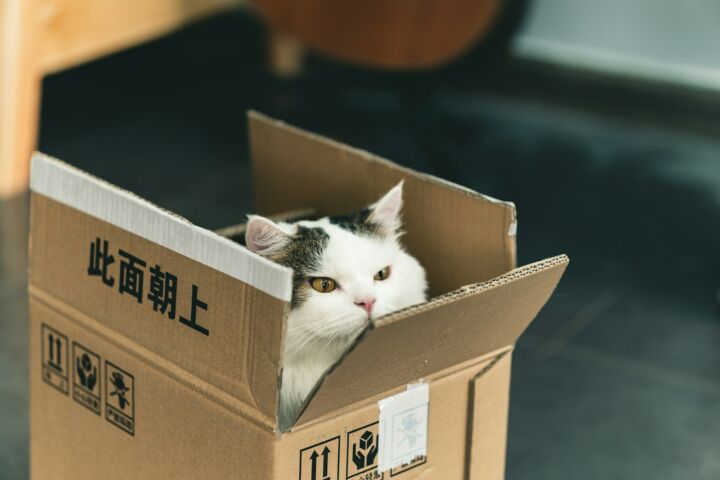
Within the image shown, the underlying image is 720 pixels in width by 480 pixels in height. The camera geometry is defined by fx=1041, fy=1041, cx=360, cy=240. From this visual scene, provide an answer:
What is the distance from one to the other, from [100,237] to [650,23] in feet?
7.24

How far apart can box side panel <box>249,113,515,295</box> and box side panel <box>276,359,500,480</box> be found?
13 cm

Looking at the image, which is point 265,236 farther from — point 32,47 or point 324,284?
point 32,47

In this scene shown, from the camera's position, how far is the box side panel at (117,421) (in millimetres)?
987

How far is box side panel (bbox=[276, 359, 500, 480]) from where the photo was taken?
37.6 inches

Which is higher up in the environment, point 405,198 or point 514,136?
point 405,198

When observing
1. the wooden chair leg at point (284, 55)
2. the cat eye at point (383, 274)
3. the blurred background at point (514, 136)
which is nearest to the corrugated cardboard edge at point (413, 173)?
the cat eye at point (383, 274)

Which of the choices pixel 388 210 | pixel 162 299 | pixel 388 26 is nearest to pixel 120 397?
pixel 162 299

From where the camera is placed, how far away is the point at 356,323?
1057 mm

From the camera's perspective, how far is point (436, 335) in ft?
3.18

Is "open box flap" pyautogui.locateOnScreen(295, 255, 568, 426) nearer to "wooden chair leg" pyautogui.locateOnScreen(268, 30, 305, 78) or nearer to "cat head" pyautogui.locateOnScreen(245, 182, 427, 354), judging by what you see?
"cat head" pyautogui.locateOnScreen(245, 182, 427, 354)

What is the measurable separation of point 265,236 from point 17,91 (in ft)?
4.67

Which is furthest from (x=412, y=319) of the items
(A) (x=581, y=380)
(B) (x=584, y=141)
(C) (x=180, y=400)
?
(B) (x=584, y=141)

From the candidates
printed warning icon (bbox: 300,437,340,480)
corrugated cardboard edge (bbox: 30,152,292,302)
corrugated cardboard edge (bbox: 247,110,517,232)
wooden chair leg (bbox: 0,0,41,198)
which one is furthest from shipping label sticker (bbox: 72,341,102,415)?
wooden chair leg (bbox: 0,0,41,198)

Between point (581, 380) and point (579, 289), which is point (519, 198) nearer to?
point (579, 289)
